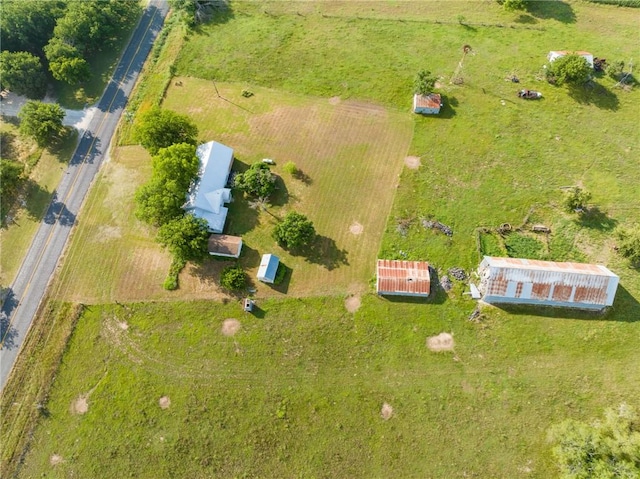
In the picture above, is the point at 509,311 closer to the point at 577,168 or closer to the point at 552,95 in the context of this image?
the point at 577,168

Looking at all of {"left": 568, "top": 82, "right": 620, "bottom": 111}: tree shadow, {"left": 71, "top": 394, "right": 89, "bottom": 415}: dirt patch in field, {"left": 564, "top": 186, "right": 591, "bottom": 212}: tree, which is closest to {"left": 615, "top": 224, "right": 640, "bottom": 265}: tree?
{"left": 564, "top": 186, "right": 591, "bottom": 212}: tree

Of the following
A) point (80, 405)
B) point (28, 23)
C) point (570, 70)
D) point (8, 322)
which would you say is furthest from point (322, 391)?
point (28, 23)

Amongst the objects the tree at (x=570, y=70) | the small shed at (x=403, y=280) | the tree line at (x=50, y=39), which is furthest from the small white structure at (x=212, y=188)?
the tree at (x=570, y=70)

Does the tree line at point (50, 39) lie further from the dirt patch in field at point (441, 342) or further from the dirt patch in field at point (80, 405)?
the dirt patch in field at point (441, 342)

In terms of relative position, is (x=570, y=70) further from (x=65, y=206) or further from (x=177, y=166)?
(x=65, y=206)

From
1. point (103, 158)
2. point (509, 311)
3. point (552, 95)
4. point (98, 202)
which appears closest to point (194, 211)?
point (98, 202)

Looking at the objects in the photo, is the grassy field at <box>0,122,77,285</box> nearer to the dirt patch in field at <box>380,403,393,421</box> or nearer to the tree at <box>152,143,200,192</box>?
the tree at <box>152,143,200,192</box>
